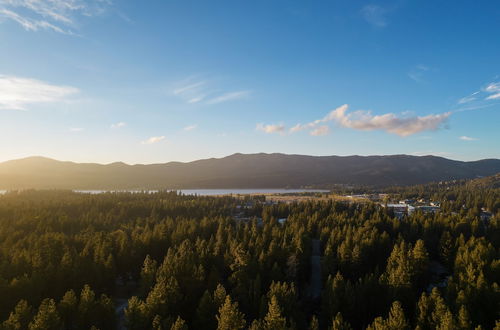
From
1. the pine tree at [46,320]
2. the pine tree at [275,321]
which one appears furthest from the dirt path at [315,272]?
the pine tree at [46,320]

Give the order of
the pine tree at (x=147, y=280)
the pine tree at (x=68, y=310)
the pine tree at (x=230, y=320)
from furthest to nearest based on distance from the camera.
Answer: the pine tree at (x=147, y=280)
the pine tree at (x=68, y=310)
the pine tree at (x=230, y=320)

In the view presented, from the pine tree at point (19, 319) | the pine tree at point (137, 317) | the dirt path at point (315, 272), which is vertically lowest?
the dirt path at point (315, 272)

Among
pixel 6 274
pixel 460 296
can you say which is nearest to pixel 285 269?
pixel 460 296

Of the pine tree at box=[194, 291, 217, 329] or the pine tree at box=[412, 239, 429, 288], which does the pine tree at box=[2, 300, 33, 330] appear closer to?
the pine tree at box=[194, 291, 217, 329]

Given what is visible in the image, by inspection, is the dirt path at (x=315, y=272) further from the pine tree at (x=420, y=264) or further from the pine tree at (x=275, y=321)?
the pine tree at (x=275, y=321)

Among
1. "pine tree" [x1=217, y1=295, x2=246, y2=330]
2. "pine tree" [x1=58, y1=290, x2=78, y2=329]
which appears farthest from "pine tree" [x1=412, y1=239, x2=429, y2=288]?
"pine tree" [x1=58, y1=290, x2=78, y2=329]

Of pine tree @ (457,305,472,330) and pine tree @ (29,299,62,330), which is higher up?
pine tree @ (29,299,62,330)

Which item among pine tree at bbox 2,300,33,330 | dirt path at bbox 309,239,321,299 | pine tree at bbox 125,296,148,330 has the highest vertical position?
pine tree at bbox 2,300,33,330

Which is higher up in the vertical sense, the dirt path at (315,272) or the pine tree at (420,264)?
the pine tree at (420,264)

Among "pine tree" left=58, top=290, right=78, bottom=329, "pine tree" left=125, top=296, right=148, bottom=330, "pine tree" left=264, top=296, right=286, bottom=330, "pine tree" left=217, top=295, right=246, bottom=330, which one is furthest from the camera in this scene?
"pine tree" left=58, top=290, right=78, bottom=329
